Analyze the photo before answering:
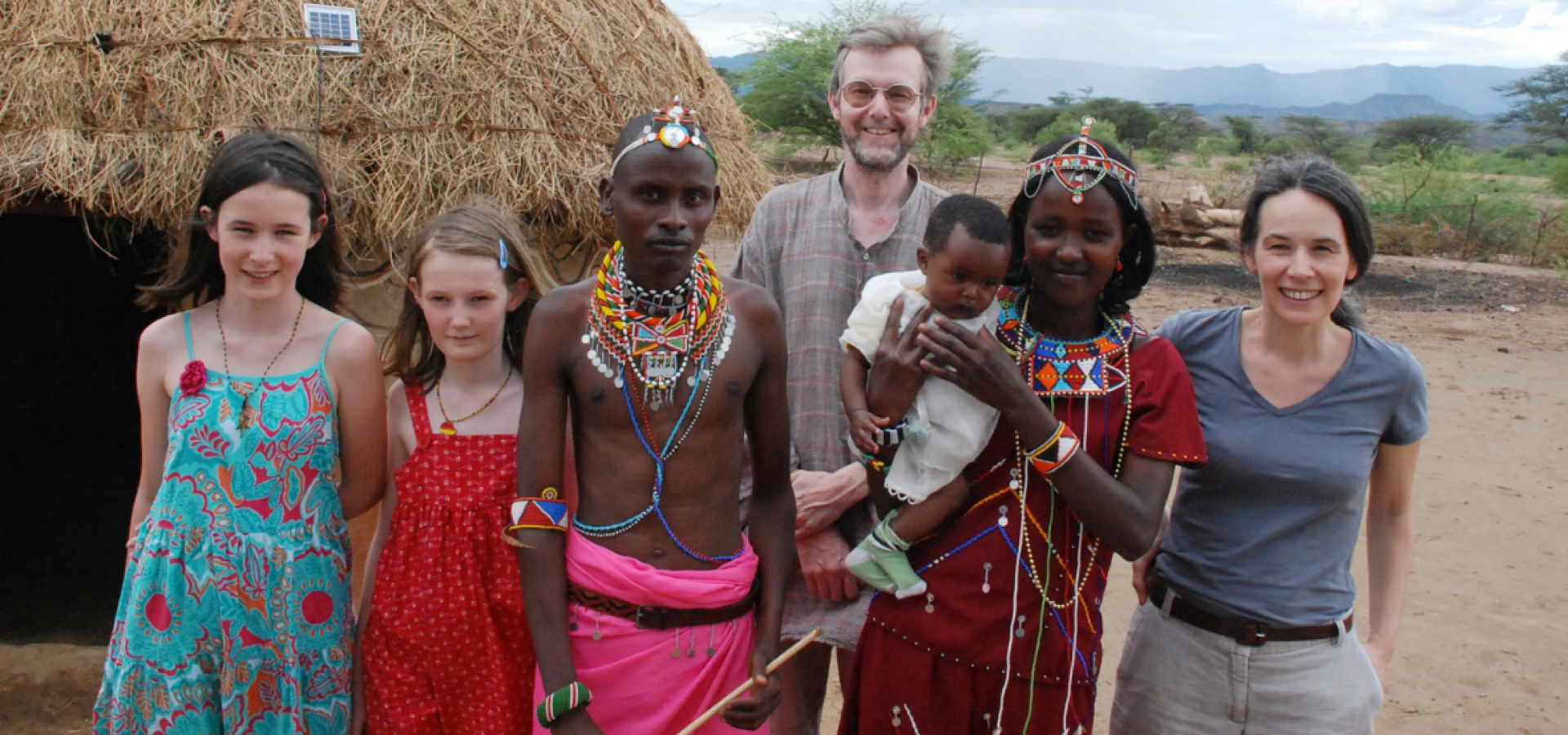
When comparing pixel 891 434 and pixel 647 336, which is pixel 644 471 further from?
pixel 891 434

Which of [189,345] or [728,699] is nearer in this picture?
[728,699]

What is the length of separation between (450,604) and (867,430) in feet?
3.07

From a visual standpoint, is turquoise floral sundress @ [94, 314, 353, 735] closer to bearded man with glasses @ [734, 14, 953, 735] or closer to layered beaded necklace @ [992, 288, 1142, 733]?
bearded man with glasses @ [734, 14, 953, 735]

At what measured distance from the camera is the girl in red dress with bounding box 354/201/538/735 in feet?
7.02

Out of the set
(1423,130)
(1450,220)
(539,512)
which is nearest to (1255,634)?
(539,512)

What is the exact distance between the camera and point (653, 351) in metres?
1.96

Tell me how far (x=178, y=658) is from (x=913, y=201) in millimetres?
1923

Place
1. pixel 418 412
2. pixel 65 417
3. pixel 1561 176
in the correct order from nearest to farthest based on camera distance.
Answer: pixel 418 412, pixel 65 417, pixel 1561 176

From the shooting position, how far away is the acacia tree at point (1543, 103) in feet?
107

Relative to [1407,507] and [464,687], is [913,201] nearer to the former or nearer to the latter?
[1407,507]

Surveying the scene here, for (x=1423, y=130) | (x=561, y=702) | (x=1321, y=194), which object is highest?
(x=1423, y=130)

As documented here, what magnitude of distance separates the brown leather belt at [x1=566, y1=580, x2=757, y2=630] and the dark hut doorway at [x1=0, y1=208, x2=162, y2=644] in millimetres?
3736

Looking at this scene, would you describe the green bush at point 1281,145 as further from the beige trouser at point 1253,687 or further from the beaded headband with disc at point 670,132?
the beaded headband with disc at point 670,132

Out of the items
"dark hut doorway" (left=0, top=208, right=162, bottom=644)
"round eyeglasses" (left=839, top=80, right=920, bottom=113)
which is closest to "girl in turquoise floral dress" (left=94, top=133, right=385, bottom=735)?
"round eyeglasses" (left=839, top=80, right=920, bottom=113)
